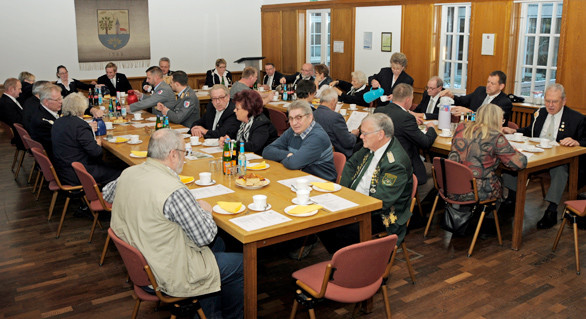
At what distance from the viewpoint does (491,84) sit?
6.80m

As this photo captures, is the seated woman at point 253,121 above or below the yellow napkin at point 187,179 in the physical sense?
above

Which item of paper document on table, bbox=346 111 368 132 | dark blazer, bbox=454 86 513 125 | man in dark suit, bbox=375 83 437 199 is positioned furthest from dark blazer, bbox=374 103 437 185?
dark blazer, bbox=454 86 513 125

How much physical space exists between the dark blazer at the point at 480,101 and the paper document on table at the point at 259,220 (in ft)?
14.1

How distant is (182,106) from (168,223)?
4.48 meters

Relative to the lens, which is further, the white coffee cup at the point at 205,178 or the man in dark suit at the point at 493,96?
the man in dark suit at the point at 493,96

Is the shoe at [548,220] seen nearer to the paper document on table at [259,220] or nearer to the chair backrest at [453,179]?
the chair backrest at [453,179]

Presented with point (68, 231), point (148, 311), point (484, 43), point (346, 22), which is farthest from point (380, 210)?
point (346, 22)

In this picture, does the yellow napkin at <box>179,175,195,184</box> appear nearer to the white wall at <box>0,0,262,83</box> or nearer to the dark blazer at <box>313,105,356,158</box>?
the dark blazer at <box>313,105,356,158</box>

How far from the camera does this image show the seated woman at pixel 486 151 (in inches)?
190

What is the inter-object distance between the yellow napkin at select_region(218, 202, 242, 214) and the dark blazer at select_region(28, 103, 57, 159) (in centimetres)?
339

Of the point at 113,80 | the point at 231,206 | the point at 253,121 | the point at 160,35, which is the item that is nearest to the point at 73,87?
the point at 113,80

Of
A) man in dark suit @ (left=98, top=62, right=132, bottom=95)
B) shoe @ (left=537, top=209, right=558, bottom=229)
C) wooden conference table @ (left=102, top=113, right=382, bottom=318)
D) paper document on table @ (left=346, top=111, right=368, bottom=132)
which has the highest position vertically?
man in dark suit @ (left=98, top=62, right=132, bottom=95)

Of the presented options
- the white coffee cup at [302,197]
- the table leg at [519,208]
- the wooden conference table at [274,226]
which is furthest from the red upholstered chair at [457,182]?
the white coffee cup at [302,197]

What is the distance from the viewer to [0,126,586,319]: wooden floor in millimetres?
3986
